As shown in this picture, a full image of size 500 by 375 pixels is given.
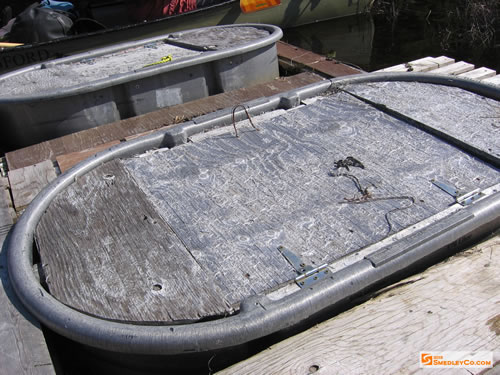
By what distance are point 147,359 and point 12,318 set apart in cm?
67

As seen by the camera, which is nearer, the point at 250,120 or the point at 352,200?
the point at 352,200

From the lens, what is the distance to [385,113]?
3.70m

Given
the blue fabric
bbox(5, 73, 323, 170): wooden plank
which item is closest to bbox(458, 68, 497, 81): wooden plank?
bbox(5, 73, 323, 170): wooden plank

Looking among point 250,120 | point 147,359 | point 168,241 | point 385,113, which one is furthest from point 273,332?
point 385,113

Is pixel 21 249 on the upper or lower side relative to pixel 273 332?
upper

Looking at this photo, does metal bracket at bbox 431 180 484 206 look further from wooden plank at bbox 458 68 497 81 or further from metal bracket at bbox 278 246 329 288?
wooden plank at bbox 458 68 497 81

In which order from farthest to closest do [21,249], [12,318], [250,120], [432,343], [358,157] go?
[250,120]
[358,157]
[21,249]
[12,318]
[432,343]

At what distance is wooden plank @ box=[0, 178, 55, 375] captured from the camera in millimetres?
2135

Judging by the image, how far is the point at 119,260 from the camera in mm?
2502

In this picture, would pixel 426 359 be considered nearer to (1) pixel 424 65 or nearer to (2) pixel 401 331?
(2) pixel 401 331

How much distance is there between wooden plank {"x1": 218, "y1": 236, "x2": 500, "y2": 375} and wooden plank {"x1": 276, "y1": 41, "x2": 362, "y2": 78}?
3.15m

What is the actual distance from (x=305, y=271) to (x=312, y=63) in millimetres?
3751

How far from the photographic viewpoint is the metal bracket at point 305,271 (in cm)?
227

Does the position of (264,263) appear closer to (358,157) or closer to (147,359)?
(147,359)
